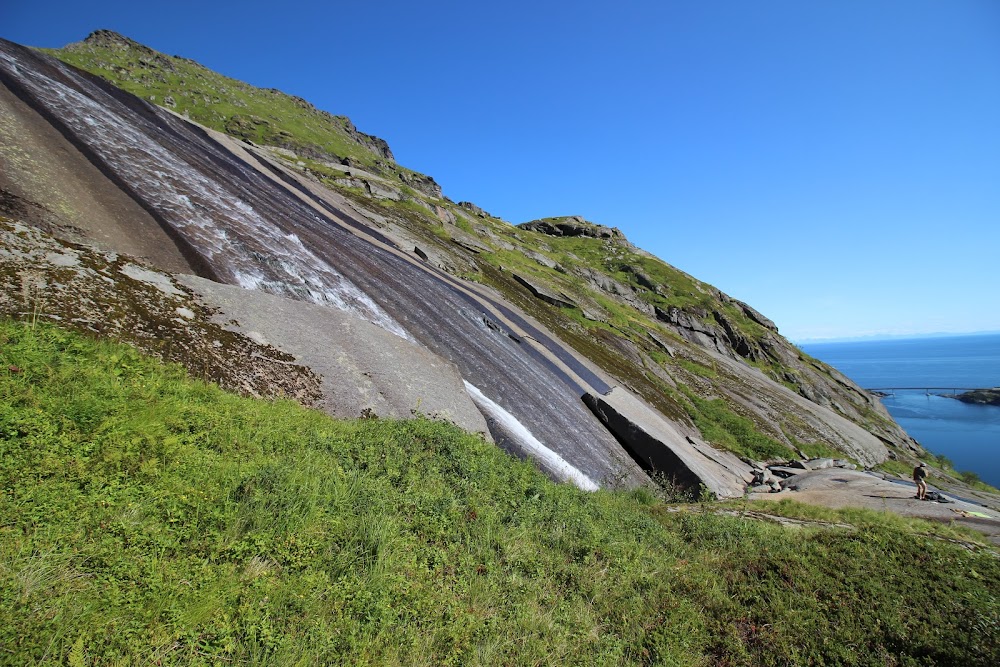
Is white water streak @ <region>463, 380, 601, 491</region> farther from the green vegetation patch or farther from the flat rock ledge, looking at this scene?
the green vegetation patch

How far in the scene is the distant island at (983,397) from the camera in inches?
A: 4601

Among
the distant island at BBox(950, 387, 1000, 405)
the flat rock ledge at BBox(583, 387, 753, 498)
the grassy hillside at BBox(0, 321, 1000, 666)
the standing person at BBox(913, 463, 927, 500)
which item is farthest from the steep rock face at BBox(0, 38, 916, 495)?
the distant island at BBox(950, 387, 1000, 405)

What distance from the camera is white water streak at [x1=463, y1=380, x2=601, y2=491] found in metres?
16.0

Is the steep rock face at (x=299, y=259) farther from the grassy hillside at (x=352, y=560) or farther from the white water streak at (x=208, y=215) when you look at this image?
the grassy hillside at (x=352, y=560)

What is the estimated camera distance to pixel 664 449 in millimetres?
20484

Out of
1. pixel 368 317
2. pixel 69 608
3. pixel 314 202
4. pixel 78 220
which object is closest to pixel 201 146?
pixel 314 202

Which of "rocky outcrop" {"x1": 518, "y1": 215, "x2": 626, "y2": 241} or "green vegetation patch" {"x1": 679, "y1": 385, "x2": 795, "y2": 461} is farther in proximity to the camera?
"rocky outcrop" {"x1": 518, "y1": 215, "x2": 626, "y2": 241}

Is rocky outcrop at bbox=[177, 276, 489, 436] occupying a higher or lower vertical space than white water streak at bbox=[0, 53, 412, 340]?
lower

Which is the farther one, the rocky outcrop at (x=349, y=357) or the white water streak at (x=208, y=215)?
the white water streak at (x=208, y=215)

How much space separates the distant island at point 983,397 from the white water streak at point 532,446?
16141cm

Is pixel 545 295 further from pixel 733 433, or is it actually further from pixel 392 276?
pixel 392 276

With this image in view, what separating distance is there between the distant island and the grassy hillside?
160091 mm

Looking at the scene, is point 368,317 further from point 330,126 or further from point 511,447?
point 330,126

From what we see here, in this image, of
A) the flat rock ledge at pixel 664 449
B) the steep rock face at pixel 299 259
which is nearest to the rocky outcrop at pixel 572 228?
the steep rock face at pixel 299 259
